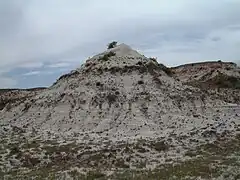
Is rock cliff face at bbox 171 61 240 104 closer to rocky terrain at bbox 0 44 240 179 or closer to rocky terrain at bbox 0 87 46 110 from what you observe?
rocky terrain at bbox 0 44 240 179

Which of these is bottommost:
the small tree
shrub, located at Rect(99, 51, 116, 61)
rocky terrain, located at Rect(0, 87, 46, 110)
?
rocky terrain, located at Rect(0, 87, 46, 110)

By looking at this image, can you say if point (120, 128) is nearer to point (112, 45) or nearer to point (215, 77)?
point (112, 45)

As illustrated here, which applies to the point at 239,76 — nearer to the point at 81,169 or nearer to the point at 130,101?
the point at 130,101

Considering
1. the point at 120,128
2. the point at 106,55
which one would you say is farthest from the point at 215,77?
the point at 120,128

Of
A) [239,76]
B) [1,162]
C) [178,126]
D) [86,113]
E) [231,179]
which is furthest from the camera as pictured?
[239,76]

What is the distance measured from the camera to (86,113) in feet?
140

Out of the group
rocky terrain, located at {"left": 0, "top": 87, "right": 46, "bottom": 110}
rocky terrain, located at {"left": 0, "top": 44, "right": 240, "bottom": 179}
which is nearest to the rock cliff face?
rocky terrain, located at {"left": 0, "top": 44, "right": 240, "bottom": 179}

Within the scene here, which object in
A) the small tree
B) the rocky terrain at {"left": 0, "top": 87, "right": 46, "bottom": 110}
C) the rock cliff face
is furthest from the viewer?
the rock cliff face

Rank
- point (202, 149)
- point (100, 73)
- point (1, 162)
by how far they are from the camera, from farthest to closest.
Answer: point (100, 73)
point (202, 149)
point (1, 162)

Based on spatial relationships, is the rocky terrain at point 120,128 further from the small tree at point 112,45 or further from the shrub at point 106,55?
the small tree at point 112,45

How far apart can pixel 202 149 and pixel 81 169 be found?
10.7 m

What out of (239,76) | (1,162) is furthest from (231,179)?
(239,76)

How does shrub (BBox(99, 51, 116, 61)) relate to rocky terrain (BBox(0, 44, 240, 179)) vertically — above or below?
above

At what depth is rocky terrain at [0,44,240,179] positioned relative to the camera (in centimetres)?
2631
